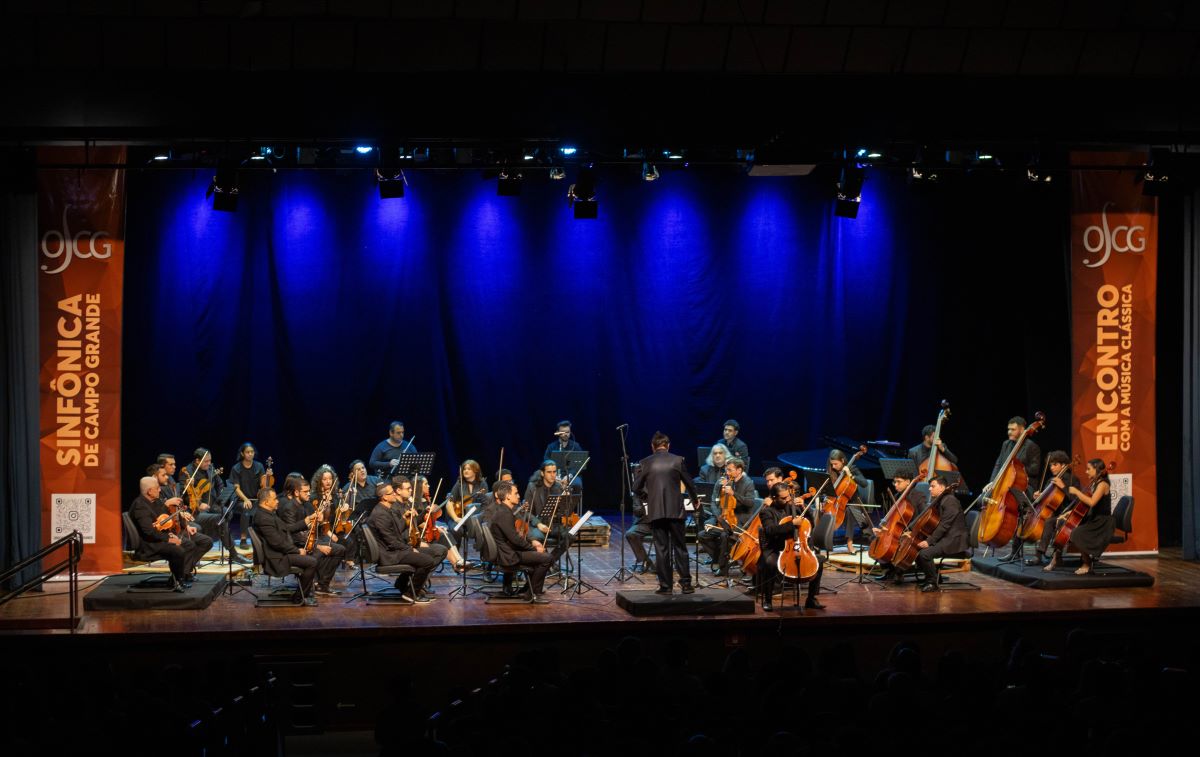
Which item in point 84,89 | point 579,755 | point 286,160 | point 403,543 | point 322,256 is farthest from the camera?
point 322,256

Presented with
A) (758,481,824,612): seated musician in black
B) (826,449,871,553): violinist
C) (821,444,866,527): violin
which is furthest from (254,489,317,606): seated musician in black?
(826,449,871,553): violinist

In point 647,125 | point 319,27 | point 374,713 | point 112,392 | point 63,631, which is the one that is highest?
point 319,27

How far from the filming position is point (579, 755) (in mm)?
6934

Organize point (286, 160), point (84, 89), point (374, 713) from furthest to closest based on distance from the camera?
point (286, 160), point (84, 89), point (374, 713)

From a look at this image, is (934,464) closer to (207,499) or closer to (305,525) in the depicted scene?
(305,525)

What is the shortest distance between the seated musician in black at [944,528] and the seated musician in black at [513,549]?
3.79m

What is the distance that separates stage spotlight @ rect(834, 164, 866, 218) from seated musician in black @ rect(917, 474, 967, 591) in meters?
3.30

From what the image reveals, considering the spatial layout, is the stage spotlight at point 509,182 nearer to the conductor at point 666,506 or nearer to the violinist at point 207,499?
the conductor at point 666,506

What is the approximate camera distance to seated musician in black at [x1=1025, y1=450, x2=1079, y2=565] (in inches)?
535

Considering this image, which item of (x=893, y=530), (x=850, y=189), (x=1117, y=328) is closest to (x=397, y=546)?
(x=893, y=530)

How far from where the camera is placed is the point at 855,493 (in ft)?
47.5

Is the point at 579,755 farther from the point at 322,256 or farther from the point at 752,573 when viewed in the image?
the point at 322,256

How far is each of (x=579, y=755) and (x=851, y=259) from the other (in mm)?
12253

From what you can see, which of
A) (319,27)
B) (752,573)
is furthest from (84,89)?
(752,573)
